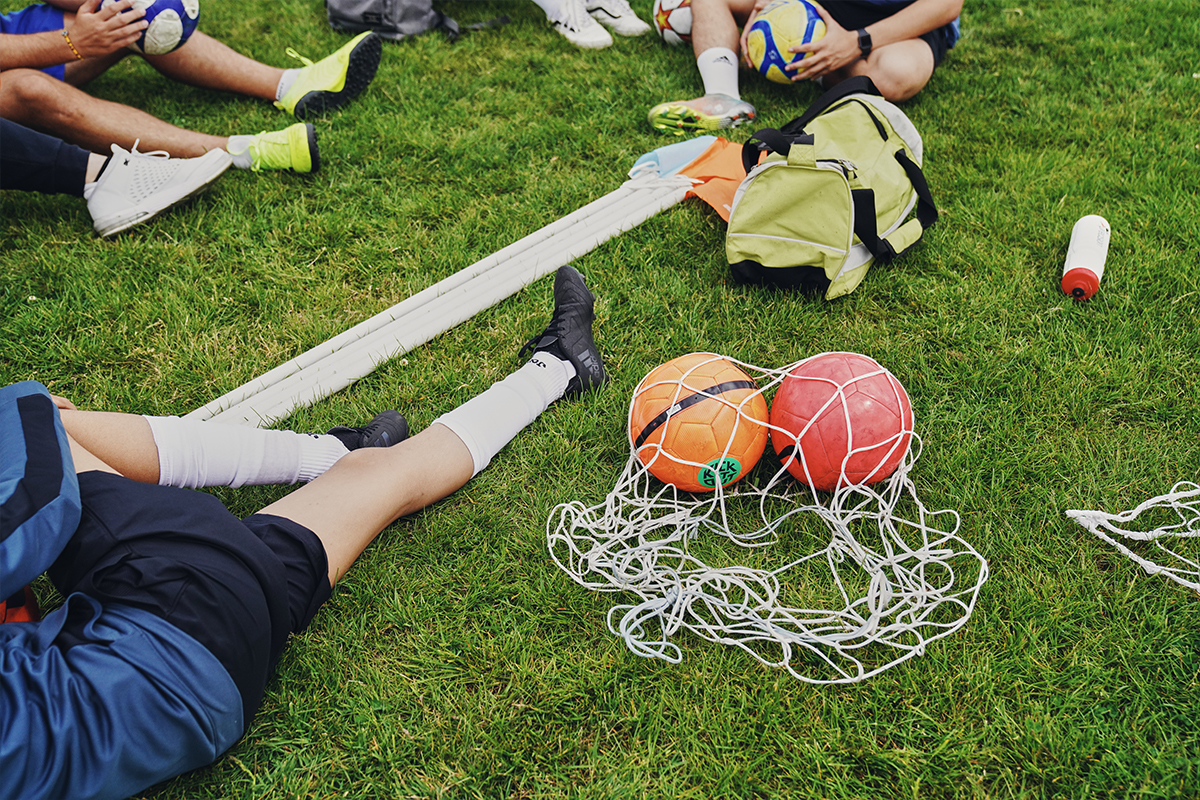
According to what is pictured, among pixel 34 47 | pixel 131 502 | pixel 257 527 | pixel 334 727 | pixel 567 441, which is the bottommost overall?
pixel 334 727

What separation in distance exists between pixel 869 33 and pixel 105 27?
3399mm

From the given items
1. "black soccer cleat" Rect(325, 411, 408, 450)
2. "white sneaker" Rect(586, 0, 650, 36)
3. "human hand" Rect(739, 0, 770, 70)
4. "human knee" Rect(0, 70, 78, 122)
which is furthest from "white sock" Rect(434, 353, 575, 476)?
"white sneaker" Rect(586, 0, 650, 36)

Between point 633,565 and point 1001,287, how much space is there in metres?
1.82

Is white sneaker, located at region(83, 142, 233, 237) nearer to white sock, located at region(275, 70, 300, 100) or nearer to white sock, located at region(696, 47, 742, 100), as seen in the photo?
white sock, located at region(275, 70, 300, 100)

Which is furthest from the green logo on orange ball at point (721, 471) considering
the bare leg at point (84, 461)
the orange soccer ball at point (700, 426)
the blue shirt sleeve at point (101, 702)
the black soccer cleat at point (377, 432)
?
the bare leg at point (84, 461)

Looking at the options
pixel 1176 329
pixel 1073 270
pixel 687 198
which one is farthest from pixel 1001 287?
pixel 687 198

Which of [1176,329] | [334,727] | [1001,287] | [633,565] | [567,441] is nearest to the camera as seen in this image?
[334,727]

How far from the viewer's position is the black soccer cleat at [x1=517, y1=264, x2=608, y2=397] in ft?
8.42

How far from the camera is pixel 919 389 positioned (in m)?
2.60

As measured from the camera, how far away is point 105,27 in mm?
3275

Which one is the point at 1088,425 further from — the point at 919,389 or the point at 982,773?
the point at 982,773

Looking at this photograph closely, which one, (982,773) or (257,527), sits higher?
(257,527)

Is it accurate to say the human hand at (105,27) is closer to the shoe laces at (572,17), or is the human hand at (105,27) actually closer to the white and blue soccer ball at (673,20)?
the shoe laces at (572,17)

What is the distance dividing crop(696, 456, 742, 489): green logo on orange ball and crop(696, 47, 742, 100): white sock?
2383 millimetres
